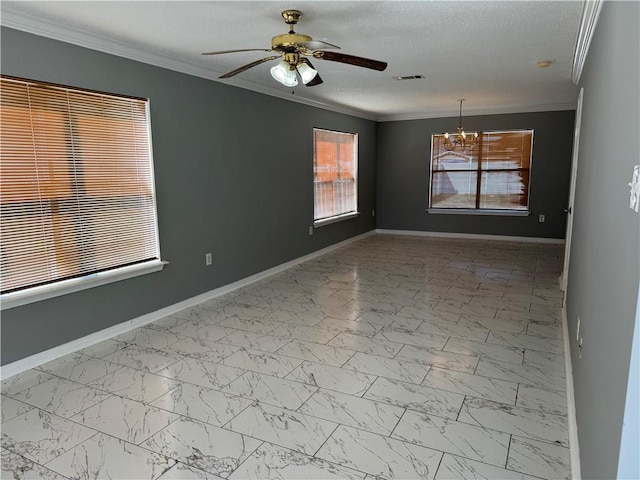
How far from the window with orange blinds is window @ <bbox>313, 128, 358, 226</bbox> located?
10.3ft

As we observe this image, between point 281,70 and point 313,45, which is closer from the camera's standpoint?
point 313,45

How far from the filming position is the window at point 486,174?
739 centimetres

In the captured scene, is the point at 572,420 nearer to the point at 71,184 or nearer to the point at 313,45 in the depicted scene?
the point at 313,45

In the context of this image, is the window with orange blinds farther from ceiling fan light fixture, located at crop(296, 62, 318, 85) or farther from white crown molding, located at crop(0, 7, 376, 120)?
ceiling fan light fixture, located at crop(296, 62, 318, 85)

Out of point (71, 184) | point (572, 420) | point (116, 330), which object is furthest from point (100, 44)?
point (572, 420)

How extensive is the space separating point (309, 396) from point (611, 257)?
176 cm

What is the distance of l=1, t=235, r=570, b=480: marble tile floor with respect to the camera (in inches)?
77.9

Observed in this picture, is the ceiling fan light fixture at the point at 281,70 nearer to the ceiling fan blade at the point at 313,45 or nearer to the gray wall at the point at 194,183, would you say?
the ceiling fan blade at the point at 313,45

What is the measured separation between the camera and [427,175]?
8078 millimetres

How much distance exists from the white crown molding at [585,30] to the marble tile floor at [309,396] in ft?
7.28

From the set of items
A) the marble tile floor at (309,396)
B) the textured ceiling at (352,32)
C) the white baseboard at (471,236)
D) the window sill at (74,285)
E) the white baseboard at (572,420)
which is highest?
the textured ceiling at (352,32)

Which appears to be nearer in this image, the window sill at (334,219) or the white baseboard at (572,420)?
the white baseboard at (572,420)

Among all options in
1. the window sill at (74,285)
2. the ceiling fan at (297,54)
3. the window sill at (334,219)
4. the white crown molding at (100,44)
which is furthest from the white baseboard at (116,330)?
the ceiling fan at (297,54)

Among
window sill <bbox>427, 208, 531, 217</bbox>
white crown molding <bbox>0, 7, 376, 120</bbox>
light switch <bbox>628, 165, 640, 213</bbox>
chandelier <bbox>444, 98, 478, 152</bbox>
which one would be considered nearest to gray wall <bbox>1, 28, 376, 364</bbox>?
white crown molding <bbox>0, 7, 376, 120</bbox>
